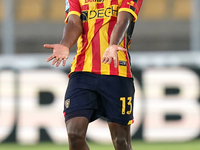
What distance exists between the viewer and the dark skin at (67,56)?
→ 3031 mm

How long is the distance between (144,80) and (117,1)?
3.58 meters

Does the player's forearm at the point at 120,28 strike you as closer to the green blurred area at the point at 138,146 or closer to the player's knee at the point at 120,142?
the player's knee at the point at 120,142

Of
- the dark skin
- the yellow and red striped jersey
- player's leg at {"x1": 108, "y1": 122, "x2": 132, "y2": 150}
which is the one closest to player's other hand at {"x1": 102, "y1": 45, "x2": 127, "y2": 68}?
the dark skin

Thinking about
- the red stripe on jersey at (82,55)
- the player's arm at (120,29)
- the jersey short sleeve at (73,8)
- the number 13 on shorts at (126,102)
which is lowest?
the number 13 on shorts at (126,102)

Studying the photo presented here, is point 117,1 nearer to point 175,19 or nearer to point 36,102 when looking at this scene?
point 36,102

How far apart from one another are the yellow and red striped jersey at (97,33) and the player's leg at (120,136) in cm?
43

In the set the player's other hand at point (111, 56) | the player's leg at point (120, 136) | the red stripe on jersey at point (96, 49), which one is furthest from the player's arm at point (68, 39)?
the player's leg at point (120, 136)

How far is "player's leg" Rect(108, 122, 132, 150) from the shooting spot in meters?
3.47

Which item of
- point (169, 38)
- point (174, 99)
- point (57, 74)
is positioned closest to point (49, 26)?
point (169, 38)

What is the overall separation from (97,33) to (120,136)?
33.7 inches

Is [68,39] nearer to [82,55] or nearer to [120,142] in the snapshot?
[82,55]

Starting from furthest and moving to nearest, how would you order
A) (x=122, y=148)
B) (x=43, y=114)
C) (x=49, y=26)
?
(x=49, y=26) → (x=43, y=114) → (x=122, y=148)

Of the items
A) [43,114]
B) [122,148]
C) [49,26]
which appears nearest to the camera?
[122,148]

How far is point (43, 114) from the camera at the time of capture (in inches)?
270
